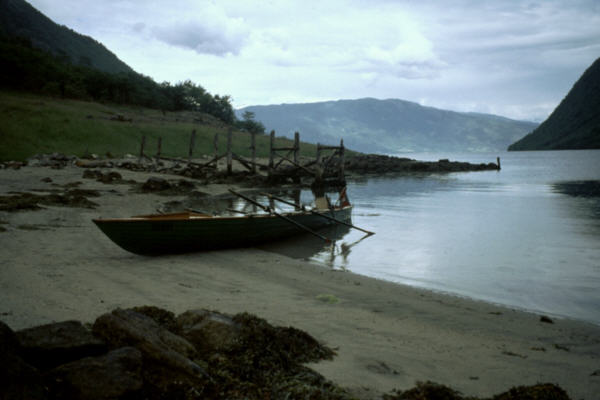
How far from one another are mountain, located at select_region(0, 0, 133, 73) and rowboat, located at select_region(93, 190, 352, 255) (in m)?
135

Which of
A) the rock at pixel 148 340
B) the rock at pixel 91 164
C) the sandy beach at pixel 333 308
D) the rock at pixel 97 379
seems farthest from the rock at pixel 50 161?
the rock at pixel 97 379

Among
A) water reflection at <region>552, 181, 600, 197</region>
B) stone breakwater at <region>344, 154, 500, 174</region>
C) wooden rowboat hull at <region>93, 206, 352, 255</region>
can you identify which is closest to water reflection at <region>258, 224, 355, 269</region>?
wooden rowboat hull at <region>93, 206, 352, 255</region>

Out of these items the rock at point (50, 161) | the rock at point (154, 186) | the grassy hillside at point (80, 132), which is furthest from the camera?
the grassy hillside at point (80, 132)

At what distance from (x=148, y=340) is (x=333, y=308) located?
12.5ft

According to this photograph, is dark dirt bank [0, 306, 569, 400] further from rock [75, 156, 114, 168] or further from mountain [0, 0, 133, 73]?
mountain [0, 0, 133, 73]

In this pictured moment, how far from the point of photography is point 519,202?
26.1m

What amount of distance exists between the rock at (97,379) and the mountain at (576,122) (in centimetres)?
15383

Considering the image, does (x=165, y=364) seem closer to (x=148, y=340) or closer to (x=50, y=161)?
(x=148, y=340)

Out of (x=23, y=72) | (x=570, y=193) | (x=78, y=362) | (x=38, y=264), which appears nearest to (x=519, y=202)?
(x=570, y=193)

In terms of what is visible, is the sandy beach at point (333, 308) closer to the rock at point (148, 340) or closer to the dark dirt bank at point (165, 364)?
the dark dirt bank at point (165, 364)

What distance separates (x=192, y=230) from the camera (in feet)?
33.1

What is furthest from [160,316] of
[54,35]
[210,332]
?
[54,35]

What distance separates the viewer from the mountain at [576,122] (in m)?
138

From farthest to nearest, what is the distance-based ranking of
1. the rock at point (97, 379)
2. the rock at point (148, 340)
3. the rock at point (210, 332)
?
the rock at point (210, 332), the rock at point (148, 340), the rock at point (97, 379)
